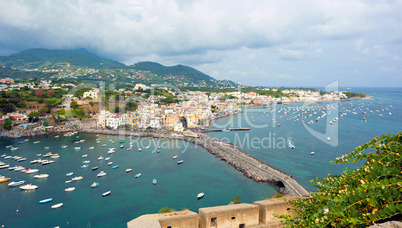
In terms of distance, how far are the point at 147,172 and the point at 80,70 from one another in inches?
3219

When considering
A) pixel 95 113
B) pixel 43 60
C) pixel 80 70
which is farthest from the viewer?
pixel 43 60

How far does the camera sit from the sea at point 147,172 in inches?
436

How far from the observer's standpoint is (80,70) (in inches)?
3241

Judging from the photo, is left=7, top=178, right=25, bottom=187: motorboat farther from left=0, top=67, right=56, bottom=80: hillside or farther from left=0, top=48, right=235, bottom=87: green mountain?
left=0, top=67, right=56, bottom=80: hillside

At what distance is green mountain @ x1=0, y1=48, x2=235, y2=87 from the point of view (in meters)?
72.3

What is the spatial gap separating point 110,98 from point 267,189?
32697mm

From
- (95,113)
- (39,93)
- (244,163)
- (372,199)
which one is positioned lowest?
(244,163)

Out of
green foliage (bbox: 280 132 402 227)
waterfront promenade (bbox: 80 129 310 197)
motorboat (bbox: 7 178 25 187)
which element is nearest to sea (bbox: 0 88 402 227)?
motorboat (bbox: 7 178 25 187)

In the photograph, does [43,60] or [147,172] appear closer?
[147,172]

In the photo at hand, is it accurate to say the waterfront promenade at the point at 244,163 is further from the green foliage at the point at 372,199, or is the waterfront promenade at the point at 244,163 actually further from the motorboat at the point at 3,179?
the motorboat at the point at 3,179

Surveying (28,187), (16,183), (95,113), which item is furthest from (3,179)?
(95,113)

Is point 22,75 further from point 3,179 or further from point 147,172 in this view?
point 147,172

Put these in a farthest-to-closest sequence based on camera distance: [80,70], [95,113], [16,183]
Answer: [80,70] < [95,113] < [16,183]

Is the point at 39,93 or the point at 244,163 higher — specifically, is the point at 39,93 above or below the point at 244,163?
above
